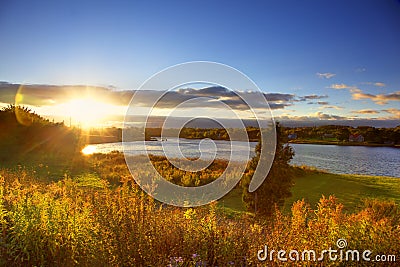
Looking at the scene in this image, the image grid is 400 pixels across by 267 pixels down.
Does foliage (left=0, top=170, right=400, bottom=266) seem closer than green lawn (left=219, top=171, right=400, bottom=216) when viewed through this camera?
Yes

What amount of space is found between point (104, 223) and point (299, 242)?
2.47 metres

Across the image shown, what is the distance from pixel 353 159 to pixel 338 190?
20.1 feet

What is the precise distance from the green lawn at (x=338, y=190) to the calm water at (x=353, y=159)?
68 cm

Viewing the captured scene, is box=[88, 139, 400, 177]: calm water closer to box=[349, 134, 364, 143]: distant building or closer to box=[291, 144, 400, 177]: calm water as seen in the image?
box=[291, 144, 400, 177]: calm water

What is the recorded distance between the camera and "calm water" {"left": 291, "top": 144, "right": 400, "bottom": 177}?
1656 cm

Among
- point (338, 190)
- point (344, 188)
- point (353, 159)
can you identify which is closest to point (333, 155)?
point (353, 159)

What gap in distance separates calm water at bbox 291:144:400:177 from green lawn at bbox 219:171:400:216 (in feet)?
2.24

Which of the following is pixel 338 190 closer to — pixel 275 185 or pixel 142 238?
pixel 275 185

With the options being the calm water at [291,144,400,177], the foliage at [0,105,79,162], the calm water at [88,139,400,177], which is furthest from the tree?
the foliage at [0,105,79,162]

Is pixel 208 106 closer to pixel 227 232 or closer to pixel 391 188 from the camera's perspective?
pixel 227 232

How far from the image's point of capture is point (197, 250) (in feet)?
13.1

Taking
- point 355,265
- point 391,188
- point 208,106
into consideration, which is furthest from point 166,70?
point 391,188

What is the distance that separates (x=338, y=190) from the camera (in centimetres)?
1423

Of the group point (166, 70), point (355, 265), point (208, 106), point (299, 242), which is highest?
A: point (166, 70)
